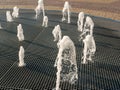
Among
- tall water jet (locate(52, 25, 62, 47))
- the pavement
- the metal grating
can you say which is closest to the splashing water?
tall water jet (locate(52, 25, 62, 47))

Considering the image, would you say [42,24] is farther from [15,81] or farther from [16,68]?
[15,81]

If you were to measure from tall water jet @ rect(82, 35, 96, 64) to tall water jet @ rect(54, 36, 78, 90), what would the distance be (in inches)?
55.6

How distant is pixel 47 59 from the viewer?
22.6m

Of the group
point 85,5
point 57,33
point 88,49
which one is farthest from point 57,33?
point 85,5

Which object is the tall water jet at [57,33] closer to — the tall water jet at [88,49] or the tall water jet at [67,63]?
the tall water jet at [88,49]

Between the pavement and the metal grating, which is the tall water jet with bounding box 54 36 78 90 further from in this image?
the pavement

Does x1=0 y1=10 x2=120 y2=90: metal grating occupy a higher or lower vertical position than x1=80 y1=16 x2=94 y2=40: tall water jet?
lower

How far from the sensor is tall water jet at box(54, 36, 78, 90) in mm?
18925

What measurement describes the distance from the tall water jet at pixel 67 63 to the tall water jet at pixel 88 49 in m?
1.41

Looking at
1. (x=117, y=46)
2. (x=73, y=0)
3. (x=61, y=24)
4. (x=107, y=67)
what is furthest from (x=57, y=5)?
(x=107, y=67)

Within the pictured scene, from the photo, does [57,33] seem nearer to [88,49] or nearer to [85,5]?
[88,49]

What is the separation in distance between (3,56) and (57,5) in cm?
2152

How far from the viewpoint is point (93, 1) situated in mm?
45188

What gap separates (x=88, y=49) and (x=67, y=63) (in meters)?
2.97
